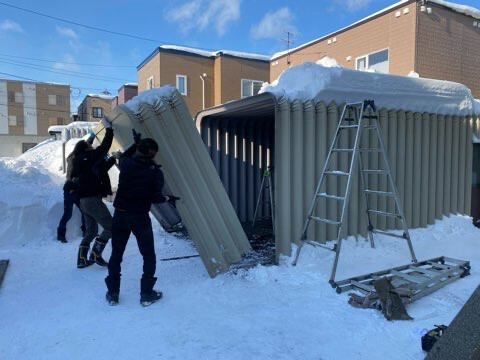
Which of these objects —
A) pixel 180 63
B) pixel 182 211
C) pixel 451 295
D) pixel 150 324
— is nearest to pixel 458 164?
pixel 451 295

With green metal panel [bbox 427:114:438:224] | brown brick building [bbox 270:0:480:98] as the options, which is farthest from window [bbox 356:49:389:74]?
green metal panel [bbox 427:114:438:224]

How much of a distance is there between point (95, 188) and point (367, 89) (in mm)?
4155

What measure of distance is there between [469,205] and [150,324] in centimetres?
640

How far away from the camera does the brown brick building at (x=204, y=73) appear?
58.4 ft

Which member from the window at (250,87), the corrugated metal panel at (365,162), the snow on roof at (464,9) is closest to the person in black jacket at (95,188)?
the corrugated metal panel at (365,162)

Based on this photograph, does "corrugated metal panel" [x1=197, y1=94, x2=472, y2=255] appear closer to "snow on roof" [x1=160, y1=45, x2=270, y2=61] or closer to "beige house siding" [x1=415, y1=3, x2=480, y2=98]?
"beige house siding" [x1=415, y1=3, x2=480, y2=98]

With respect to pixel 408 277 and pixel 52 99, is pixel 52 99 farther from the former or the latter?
pixel 408 277

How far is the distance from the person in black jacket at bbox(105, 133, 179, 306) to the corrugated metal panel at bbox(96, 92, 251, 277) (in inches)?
34.0

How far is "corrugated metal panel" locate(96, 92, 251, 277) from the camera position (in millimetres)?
4750

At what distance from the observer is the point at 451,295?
4.02 m

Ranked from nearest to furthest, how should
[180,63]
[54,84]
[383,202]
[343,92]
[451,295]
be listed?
[451,295] → [343,92] → [383,202] → [180,63] → [54,84]

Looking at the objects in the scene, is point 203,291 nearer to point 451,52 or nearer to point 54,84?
point 451,52

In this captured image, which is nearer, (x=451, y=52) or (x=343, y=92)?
(x=343, y=92)

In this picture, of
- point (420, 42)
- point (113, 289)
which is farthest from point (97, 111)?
point (113, 289)
